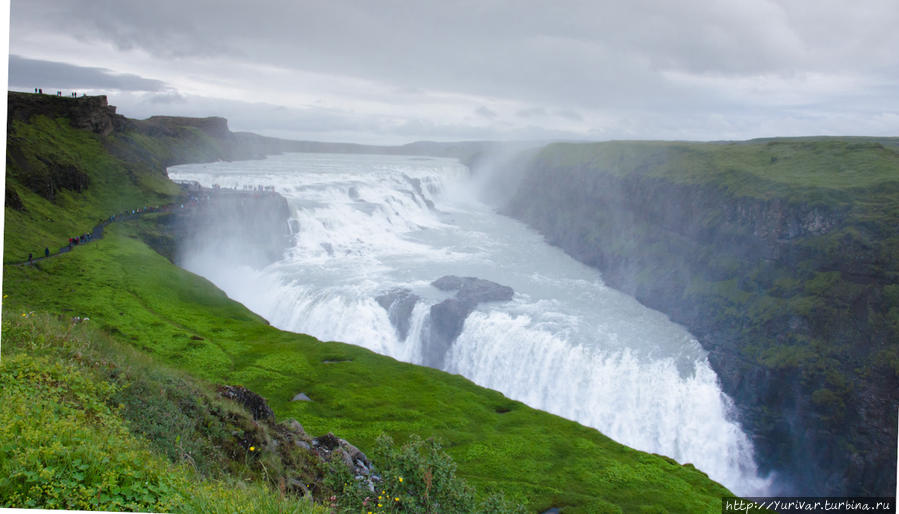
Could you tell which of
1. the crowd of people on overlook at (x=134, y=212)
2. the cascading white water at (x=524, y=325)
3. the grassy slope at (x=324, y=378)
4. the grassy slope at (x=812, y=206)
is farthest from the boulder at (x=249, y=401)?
the grassy slope at (x=812, y=206)

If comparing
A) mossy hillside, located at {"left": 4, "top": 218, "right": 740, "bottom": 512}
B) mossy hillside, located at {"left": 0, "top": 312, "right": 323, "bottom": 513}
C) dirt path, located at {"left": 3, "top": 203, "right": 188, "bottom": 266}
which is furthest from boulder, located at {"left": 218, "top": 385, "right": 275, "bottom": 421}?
dirt path, located at {"left": 3, "top": 203, "right": 188, "bottom": 266}

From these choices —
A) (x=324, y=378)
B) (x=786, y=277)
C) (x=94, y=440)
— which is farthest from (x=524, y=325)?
(x=94, y=440)

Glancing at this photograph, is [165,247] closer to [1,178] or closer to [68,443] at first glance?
[1,178]

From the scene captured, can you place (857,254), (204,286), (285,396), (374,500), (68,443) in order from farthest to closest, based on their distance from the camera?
(204,286) < (857,254) < (285,396) < (374,500) < (68,443)

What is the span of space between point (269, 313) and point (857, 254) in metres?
33.1

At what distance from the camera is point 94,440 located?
5945 millimetres

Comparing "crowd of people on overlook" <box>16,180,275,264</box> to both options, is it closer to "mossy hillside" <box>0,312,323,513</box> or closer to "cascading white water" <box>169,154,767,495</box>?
"cascading white water" <box>169,154,767,495</box>

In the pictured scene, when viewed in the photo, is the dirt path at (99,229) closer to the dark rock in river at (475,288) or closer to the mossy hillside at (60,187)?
the mossy hillside at (60,187)

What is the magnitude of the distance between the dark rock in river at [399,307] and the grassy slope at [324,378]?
795 centimetres

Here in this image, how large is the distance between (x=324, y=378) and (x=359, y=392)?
1.89 meters

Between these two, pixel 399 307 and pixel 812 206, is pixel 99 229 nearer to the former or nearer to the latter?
pixel 399 307

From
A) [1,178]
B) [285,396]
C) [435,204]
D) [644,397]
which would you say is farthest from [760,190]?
[435,204]

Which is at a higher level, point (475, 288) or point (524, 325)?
point (475, 288)

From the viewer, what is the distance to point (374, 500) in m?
7.26
